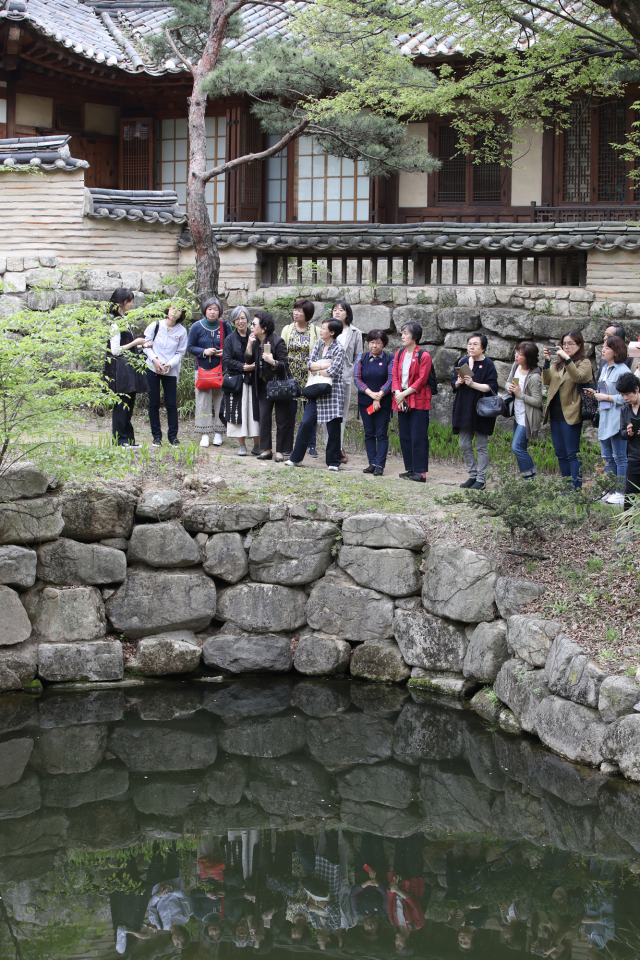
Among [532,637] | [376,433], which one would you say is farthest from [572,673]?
[376,433]

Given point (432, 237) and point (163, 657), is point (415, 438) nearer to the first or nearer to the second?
point (163, 657)

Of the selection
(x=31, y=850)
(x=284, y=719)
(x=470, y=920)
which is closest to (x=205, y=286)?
(x=284, y=719)

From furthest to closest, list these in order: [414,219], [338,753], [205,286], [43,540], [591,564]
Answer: [414,219] → [205,286] → [43,540] → [591,564] → [338,753]

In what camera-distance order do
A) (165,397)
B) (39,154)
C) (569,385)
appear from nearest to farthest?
(569,385)
(165,397)
(39,154)

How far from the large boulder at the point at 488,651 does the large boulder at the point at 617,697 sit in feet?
4.15

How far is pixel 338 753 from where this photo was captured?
22.8 feet

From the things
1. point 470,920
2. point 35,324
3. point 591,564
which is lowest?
point 470,920

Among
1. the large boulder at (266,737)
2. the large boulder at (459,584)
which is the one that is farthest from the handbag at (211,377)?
the large boulder at (266,737)

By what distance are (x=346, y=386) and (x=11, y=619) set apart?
3981mm

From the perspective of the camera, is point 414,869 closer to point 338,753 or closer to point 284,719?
point 338,753

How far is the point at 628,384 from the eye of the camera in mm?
7391

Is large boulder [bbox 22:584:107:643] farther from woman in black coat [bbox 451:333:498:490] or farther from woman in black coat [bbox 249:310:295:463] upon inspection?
woman in black coat [bbox 451:333:498:490]

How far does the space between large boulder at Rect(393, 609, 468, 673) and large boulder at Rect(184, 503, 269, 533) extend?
157 centimetres

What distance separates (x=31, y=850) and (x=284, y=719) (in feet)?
7.73
